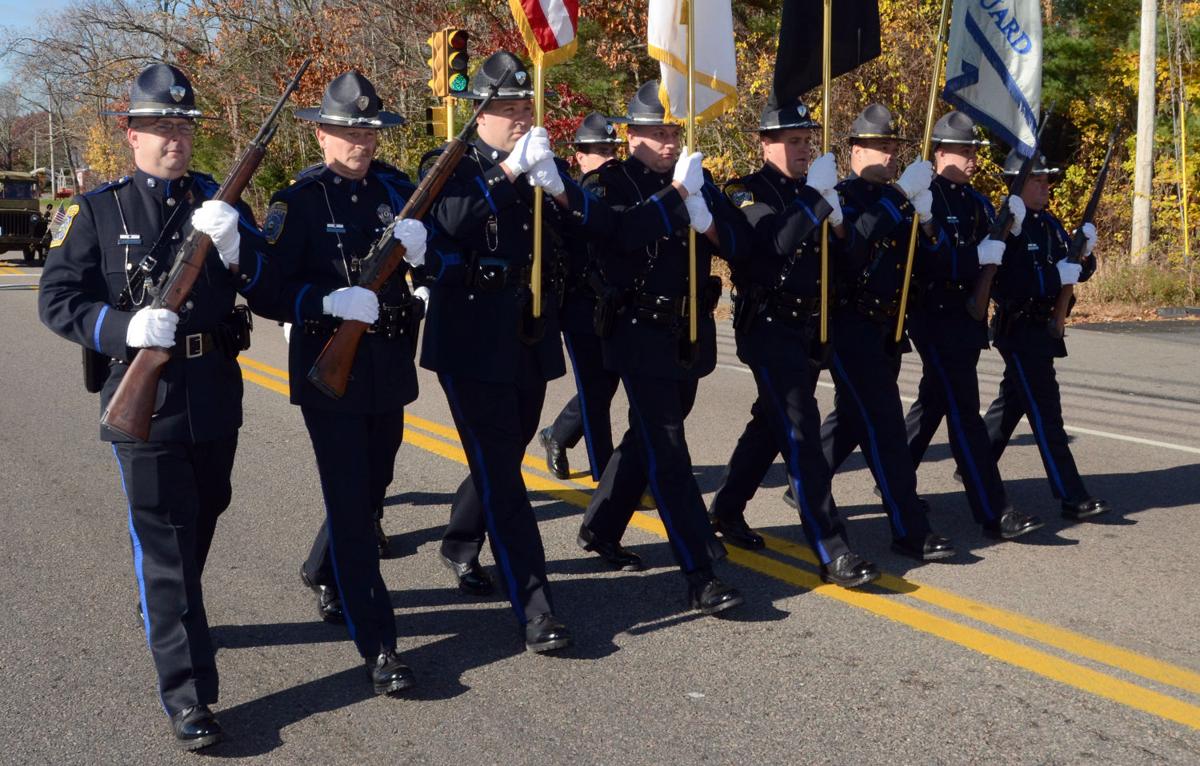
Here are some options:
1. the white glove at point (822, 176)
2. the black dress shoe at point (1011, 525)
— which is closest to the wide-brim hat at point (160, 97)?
the white glove at point (822, 176)

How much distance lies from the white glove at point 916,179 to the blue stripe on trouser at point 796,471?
111 cm

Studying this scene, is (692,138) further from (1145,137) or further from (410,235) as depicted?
(1145,137)

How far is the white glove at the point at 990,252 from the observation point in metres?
6.45

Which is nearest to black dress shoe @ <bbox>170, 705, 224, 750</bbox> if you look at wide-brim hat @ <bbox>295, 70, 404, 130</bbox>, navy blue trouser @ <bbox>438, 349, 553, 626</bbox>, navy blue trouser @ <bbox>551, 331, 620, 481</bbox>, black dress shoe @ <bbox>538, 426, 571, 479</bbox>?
navy blue trouser @ <bbox>438, 349, 553, 626</bbox>

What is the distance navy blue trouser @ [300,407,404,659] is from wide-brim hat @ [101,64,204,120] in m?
1.08

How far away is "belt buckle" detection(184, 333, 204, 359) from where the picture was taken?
4348mm

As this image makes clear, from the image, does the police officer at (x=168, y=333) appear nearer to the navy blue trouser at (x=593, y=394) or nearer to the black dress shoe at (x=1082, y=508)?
the navy blue trouser at (x=593, y=394)

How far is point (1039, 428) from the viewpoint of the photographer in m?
6.75

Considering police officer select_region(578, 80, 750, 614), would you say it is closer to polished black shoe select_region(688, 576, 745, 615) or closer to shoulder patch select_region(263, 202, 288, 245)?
polished black shoe select_region(688, 576, 745, 615)

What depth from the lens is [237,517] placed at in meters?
6.86

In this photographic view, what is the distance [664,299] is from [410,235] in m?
1.33

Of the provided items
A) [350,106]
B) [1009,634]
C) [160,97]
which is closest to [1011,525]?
[1009,634]

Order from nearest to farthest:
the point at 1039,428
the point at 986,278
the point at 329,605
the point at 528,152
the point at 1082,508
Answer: the point at 528,152 < the point at 329,605 < the point at 986,278 < the point at 1082,508 < the point at 1039,428

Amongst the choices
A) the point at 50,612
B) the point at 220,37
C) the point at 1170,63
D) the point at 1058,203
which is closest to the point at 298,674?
→ the point at 50,612
